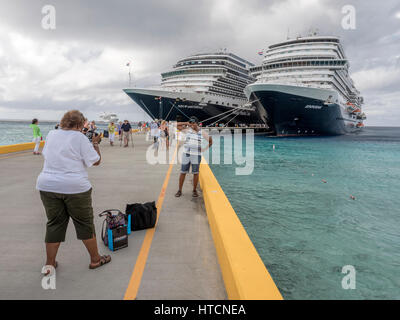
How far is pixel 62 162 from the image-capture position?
90.9 inches

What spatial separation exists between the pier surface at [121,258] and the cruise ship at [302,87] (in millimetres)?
29324

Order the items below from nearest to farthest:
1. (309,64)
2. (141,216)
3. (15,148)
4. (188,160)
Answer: (141,216) < (188,160) < (15,148) < (309,64)

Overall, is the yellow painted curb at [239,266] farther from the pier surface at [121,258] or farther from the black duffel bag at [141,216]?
the black duffel bag at [141,216]

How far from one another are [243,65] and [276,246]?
60.7 metres

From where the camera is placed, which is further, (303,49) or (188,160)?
(303,49)

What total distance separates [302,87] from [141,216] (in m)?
Answer: 31.7

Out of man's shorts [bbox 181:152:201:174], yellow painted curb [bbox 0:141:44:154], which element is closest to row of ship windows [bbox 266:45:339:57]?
yellow painted curb [bbox 0:141:44:154]

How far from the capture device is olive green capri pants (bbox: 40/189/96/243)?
2.36 metres

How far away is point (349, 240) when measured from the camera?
5.02 m

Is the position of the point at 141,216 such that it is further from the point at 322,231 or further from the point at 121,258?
the point at 322,231

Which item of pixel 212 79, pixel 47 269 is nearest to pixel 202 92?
pixel 212 79

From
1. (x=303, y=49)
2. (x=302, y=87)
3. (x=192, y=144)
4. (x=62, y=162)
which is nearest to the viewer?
(x=62, y=162)

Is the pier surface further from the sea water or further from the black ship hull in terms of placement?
the black ship hull
